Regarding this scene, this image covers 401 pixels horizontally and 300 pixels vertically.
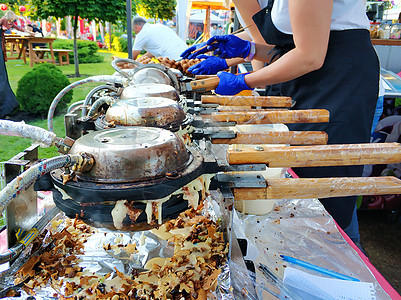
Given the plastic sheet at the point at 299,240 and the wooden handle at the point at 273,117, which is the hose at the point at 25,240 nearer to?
the plastic sheet at the point at 299,240

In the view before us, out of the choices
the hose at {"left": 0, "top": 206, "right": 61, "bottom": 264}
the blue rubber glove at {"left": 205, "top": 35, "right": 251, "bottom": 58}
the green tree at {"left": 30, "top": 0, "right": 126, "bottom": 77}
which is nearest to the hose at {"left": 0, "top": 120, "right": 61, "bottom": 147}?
the hose at {"left": 0, "top": 206, "right": 61, "bottom": 264}

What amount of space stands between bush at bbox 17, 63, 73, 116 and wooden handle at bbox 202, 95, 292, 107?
6.99m

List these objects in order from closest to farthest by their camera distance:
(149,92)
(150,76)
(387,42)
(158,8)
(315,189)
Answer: (315,189)
(149,92)
(150,76)
(387,42)
(158,8)

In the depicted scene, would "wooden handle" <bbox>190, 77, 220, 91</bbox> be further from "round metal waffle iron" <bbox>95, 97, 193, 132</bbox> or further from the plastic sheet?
the plastic sheet

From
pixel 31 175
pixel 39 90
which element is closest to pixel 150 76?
pixel 31 175

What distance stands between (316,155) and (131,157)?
2.29 ft

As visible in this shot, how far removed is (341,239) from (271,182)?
0.46 meters

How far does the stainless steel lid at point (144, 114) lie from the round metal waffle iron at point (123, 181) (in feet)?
1.24

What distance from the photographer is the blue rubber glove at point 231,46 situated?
2783 mm

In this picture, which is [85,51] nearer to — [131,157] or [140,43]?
[140,43]

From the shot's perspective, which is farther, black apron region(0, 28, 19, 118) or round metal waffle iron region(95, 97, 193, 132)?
black apron region(0, 28, 19, 118)

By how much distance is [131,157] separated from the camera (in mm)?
793

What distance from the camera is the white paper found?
3.02 ft

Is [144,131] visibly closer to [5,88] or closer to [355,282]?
[355,282]
